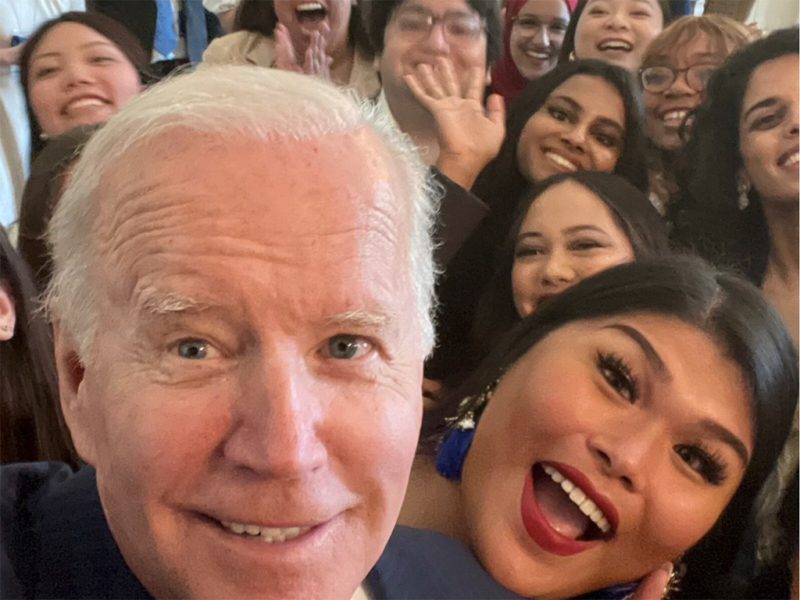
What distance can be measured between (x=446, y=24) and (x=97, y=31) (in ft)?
1.09

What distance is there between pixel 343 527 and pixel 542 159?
40cm

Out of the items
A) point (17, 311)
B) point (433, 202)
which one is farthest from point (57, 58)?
point (433, 202)

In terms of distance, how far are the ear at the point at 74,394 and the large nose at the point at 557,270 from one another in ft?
1.39

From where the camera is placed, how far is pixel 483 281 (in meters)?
0.80

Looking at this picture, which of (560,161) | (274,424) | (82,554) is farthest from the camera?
(560,161)

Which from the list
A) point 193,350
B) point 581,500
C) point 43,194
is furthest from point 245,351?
point 581,500

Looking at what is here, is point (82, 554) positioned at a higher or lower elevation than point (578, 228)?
lower

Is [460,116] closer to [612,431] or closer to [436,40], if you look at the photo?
[436,40]

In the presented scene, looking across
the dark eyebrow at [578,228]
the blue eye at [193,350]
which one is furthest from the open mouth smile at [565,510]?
the blue eye at [193,350]

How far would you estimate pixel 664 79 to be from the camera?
0.83 metres

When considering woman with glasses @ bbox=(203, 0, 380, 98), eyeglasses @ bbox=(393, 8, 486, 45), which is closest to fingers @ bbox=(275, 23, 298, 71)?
woman with glasses @ bbox=(203, 0, 380, 98)

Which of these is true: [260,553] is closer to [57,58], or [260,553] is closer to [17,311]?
[17,311]

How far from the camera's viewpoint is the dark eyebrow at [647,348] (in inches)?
30.1

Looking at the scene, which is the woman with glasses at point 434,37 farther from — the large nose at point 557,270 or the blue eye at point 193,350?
the blue eye at point 193,350
